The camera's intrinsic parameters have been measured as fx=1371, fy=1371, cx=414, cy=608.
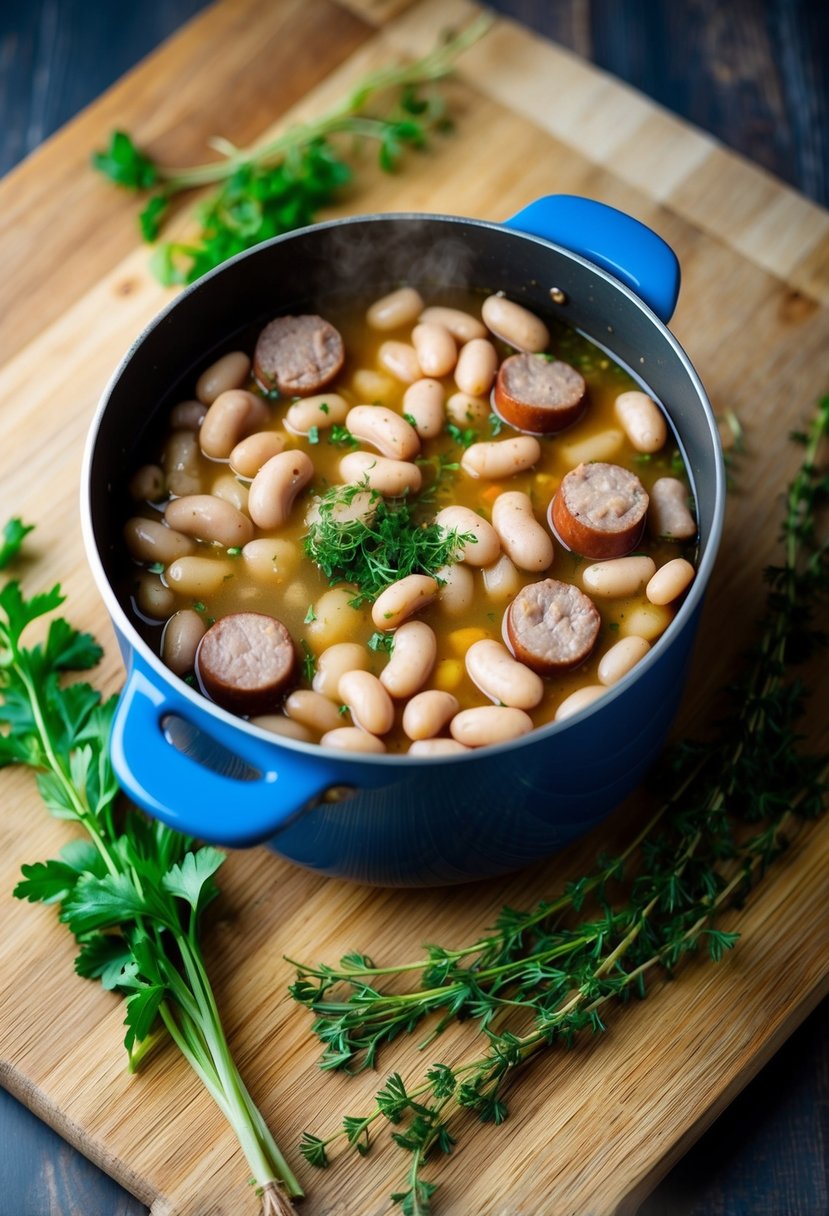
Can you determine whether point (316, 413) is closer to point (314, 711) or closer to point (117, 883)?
point (314, 711)

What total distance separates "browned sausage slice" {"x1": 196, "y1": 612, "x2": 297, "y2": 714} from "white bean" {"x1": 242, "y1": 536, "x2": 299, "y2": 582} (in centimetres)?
11

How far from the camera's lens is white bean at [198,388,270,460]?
2.22 meters

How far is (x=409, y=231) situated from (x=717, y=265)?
776 millimetres

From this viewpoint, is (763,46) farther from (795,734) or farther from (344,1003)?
(344,1003)

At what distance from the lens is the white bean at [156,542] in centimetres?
214

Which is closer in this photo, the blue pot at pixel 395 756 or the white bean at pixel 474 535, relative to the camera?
the blue pot at pixel 395 756

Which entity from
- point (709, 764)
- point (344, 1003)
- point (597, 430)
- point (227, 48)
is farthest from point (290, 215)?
point (344, 1003)

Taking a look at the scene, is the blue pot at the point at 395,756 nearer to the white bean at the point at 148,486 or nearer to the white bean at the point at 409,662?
the white bean at the point at 148,486

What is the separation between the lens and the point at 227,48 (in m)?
2.94

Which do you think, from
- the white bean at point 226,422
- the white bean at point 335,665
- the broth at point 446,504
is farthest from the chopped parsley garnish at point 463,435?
the white bean at point 335,665

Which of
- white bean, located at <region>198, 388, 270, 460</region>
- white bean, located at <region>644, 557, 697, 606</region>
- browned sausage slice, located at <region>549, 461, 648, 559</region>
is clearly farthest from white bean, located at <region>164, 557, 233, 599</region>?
white bean, located at <region>644, 557, 697, 606</region>

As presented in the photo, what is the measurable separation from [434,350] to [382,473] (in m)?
0.27

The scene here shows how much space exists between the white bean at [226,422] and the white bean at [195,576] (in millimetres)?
215

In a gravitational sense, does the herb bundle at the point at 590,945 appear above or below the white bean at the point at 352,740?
below
